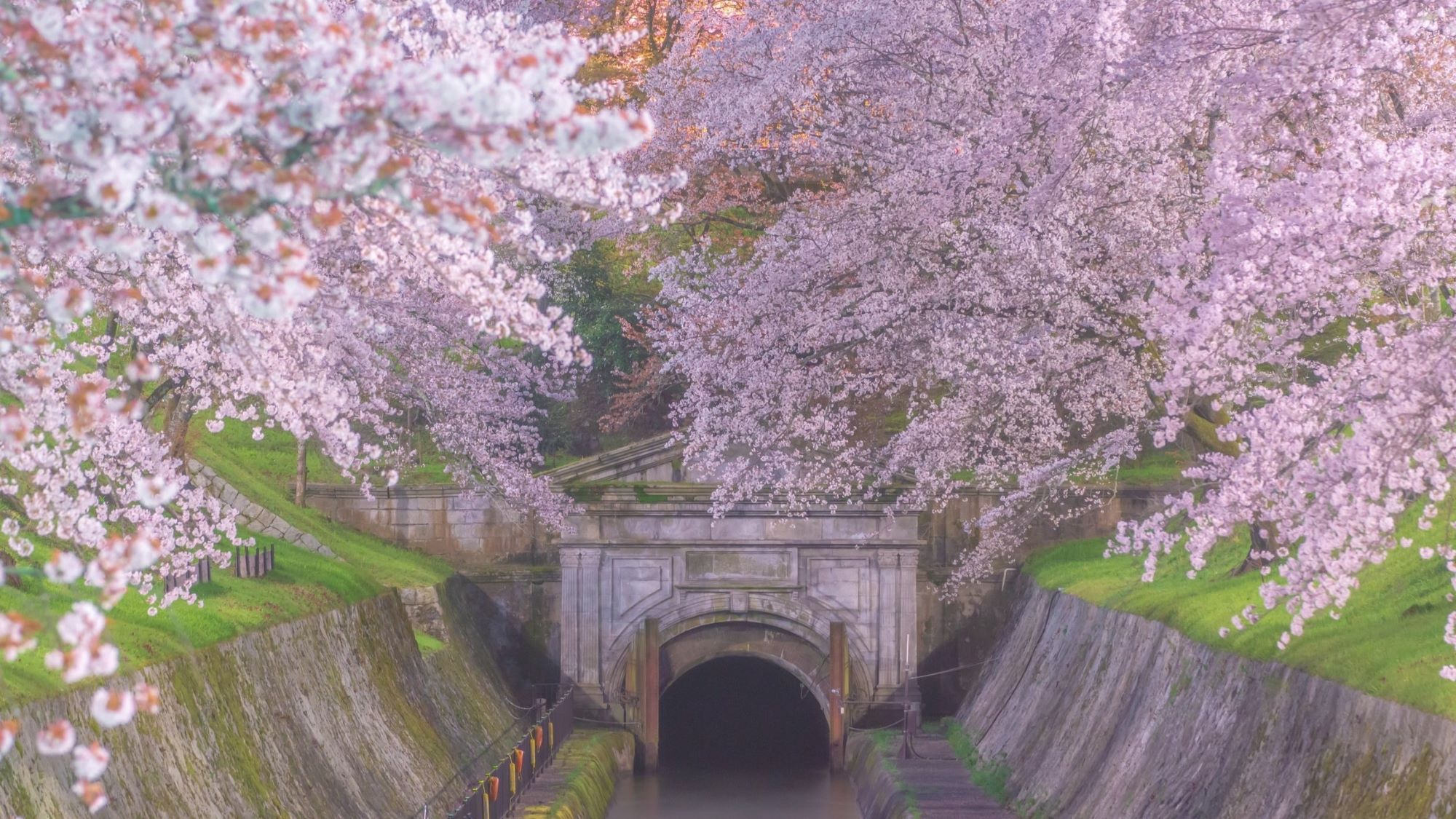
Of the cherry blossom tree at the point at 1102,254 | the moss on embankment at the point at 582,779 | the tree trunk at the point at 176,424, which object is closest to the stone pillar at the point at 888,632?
the cherry blossom tree at the point at 1102,254

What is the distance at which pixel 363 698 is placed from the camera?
20.7 meters

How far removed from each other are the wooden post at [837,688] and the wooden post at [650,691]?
11.1ft

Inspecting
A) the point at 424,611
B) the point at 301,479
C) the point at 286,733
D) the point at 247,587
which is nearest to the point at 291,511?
the point at 301,479

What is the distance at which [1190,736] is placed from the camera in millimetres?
16359

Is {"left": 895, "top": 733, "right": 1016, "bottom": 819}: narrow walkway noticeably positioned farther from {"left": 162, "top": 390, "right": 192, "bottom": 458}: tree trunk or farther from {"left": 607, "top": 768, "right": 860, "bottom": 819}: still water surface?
{"left": 162, "top": 390, "right": 192, "bottom": 458}: tree trunk

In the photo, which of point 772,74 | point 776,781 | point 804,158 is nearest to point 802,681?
point 776,781

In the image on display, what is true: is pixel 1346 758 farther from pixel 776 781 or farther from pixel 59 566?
pixel 776 781

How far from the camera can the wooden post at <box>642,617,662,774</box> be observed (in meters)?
33.2

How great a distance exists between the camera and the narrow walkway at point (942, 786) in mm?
22125

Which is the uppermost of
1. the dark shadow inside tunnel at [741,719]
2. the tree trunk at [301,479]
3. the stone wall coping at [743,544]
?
the tree trunk at [301,479]

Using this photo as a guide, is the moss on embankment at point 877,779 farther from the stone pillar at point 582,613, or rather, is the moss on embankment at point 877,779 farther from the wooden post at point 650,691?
the stone pillar at point 582,613

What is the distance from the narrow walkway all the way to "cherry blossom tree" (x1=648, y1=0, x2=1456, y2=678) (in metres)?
3.34

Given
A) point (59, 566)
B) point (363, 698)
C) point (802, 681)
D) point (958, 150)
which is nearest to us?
point (59, 566)

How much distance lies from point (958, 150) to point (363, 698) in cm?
958
